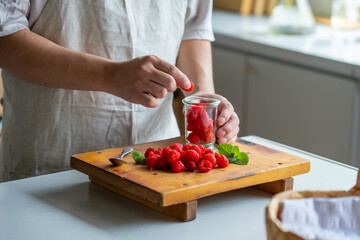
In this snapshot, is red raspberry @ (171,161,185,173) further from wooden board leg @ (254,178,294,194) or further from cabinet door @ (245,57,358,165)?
cabinet door @ (245,57,358,165)

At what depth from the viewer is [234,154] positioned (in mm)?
1132

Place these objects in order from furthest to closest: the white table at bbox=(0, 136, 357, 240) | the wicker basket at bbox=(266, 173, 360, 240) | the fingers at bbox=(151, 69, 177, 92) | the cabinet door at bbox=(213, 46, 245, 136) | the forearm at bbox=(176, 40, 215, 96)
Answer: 1. the cabinet door at bbox=(213, 46, 245, 136)
2. the forearm at bbox=(176, 40, 215, 96)
3. the fingers at bbox=(151, 69, 177, 92)
4. the white table at bbox=(0, 136, 357, 240)
5. the wicker basket at bbox=(266, 173, 360, 240)

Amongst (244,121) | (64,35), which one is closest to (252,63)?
(244,121)

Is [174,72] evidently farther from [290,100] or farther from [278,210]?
[290,100]

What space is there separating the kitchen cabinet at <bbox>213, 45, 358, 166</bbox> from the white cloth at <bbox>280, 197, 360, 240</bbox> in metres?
1.49

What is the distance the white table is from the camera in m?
0.95

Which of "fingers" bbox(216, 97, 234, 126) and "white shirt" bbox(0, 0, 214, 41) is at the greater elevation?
"white shirt" bbox(0, 0, 214, 41)

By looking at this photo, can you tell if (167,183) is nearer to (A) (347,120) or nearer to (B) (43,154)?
(B) (43,154)

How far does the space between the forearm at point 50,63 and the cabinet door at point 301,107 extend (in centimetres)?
125

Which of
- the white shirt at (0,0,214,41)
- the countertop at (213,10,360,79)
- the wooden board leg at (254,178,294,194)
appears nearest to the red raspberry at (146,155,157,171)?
the wooden board leg at (254,178,294,194)

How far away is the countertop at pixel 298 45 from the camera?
2215 millimetres

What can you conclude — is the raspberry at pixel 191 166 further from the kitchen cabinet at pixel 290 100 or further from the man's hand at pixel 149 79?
the kitchen cabinet at pixel 290 100

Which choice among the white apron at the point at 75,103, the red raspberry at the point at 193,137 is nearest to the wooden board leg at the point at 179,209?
the red raspberry at the point at 193,137

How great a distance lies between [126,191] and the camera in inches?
41.1
